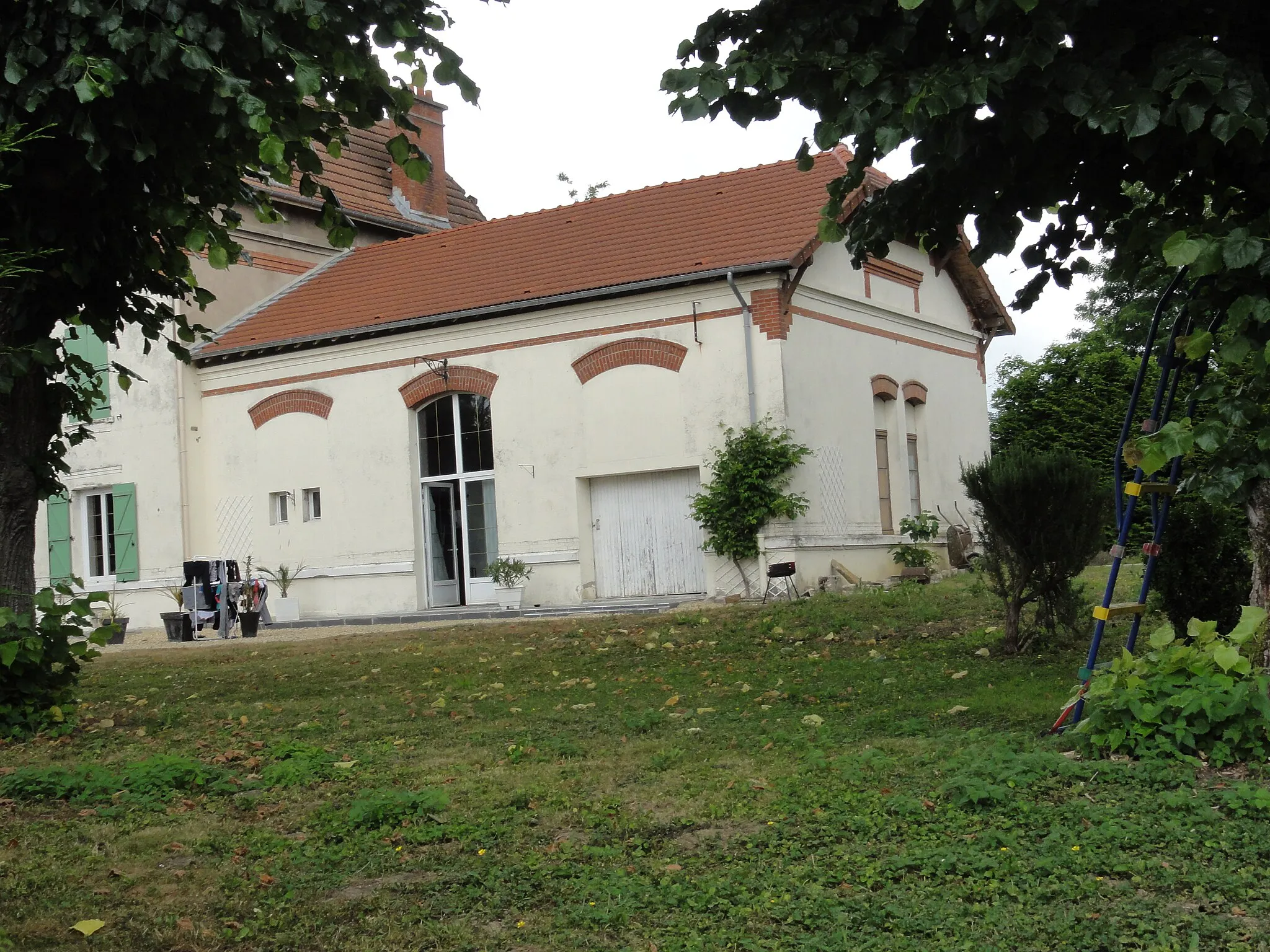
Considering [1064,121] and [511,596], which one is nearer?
[1064,121]

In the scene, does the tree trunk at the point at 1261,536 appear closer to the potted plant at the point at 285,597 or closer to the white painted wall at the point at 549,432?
the white painted wall at the point at 549,432

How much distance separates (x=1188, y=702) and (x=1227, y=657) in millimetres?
252

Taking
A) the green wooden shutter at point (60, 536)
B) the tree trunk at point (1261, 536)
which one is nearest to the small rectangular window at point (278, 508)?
the green wooden shutter at point (60, 536)

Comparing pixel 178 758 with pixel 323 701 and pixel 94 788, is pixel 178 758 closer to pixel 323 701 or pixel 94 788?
pixel 94 788

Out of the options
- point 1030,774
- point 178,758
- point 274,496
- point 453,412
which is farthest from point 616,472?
point 1030,774

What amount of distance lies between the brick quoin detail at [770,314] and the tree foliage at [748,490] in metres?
1.26

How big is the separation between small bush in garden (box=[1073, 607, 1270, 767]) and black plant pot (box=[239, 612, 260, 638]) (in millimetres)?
14888

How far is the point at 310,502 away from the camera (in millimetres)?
21219

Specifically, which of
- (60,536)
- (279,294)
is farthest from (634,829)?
(60,536)

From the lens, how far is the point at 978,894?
4121 mm

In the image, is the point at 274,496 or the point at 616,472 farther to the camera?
the point at 274,496

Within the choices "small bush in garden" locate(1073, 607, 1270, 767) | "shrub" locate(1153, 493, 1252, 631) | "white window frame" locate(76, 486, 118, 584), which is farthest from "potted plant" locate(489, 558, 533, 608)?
"small bush in garden" locate(1073, 607, 1270, 767)

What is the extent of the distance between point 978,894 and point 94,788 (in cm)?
422

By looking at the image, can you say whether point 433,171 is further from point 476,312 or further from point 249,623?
point 249,623
